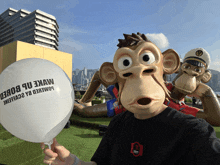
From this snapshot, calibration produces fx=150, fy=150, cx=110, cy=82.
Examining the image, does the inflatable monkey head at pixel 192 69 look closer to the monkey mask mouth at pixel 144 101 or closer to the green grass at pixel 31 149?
the green grass at pixel 31 149

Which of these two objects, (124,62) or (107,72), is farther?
(107,72)

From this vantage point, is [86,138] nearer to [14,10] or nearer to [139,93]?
[139,93]

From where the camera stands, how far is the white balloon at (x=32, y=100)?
2.85 ft

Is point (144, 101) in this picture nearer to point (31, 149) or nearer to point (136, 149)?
point (136, 149)

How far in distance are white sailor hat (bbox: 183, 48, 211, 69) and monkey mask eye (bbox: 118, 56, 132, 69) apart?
220 cm

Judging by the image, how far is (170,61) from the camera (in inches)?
44.8

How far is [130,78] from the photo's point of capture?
1.01 metres

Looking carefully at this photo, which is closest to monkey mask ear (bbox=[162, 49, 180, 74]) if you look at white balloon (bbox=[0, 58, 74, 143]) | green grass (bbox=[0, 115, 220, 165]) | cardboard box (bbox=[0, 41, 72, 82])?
white balloon (bbox=[0, 58, 74, 143])

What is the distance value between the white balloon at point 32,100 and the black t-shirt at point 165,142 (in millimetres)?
437

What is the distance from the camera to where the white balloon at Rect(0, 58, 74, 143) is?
34.2 inches

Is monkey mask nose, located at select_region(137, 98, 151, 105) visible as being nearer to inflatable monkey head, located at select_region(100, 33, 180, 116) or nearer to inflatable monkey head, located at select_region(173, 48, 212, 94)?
inflatable monkey head, located at select_region(100, 33, 180, 116)

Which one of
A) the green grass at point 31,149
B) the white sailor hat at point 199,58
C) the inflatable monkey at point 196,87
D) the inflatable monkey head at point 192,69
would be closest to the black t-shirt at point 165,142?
the green grass at point 31,149

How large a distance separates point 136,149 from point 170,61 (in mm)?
679

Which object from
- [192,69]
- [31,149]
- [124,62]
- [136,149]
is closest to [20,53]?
[31,149]
